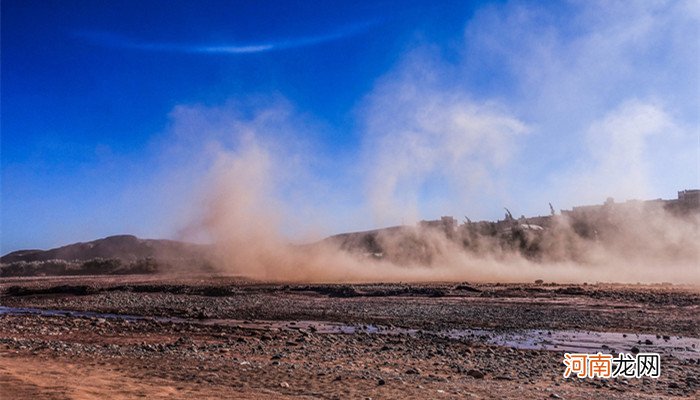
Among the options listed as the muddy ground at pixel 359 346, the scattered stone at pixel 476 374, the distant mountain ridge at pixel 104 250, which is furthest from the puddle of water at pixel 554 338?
the distant mountain ridge at pixel 104 250

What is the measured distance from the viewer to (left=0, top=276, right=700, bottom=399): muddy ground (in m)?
9.25

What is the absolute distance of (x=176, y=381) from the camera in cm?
975

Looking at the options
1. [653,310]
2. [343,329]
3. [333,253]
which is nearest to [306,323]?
[343,329]

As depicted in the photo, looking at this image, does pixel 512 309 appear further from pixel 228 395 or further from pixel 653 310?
pixel 228 395

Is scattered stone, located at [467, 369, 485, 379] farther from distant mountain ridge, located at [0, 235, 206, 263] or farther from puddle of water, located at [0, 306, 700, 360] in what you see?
distant mountain ridge, located at [0, 235, 206, 263]

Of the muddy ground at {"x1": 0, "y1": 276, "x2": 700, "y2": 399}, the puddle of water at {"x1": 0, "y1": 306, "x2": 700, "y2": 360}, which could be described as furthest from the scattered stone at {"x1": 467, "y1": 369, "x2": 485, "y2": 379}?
the puddle of water at {"x1": 0, "y1": 306, "x2": 700, "y2": 360}

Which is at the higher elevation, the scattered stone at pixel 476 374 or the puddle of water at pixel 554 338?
the scattered stone at pixel 476 374

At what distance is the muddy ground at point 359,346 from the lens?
30.3 feet

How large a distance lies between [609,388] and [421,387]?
11.5ft

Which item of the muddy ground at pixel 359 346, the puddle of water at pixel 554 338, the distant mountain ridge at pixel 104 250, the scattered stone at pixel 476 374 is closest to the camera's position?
the muddy ground at pixel 359 346

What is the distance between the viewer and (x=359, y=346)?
14.1 m

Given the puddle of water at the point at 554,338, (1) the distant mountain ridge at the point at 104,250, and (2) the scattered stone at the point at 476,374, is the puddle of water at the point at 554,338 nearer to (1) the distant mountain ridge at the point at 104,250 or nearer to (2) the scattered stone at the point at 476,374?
(2) the scattered stone at the point at 476,374

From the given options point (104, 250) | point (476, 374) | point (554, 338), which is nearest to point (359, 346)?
point (476, 374)

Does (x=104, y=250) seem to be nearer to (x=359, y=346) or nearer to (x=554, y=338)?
(x=359, y=346)
